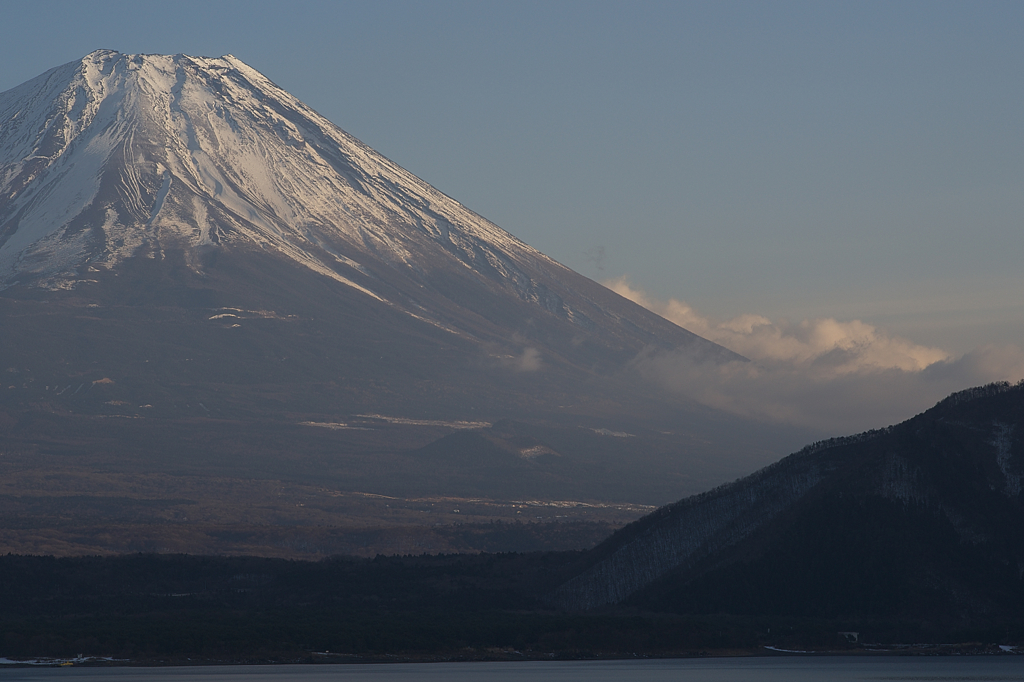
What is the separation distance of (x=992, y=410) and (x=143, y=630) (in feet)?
210

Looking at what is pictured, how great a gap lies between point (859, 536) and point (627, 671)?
86.1ft

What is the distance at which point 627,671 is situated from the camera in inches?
2990

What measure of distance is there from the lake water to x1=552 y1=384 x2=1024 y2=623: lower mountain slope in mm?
10202

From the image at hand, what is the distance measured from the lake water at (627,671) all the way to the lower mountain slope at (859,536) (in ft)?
33.5

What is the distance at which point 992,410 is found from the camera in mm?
105000

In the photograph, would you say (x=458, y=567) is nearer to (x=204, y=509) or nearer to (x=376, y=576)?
(x=376, y=576)

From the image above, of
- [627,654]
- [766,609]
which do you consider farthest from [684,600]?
[627,654]

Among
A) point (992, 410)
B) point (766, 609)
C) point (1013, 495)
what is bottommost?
point (766, 609)

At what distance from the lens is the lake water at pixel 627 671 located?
227ft

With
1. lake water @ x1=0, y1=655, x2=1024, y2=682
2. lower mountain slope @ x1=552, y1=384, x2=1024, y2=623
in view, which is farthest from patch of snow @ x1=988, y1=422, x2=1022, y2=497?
lake water @ x1=0, y1=655, x2=1024, y2=682

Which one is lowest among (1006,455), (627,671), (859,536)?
(627,671)

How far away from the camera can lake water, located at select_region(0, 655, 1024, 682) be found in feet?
227

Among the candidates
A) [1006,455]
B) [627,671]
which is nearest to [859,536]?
[1006,455]

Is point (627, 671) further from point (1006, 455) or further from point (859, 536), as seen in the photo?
point (1006, 455)
